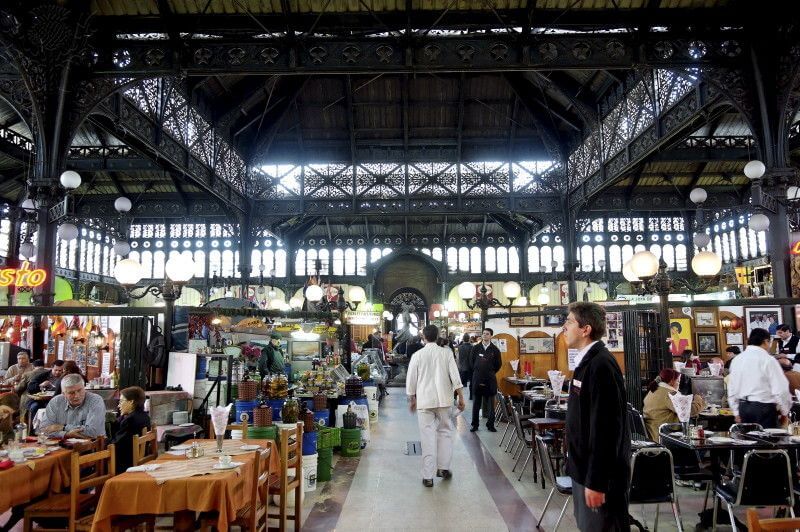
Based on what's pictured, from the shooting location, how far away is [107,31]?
10.4 meters

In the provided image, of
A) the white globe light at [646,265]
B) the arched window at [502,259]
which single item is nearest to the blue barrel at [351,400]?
the white globe light at [646,265]

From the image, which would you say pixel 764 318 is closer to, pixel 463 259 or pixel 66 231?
pixel 66 231

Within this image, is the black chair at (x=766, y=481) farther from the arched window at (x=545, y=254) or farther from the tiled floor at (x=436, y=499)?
the arched window at (x=545, y=254)

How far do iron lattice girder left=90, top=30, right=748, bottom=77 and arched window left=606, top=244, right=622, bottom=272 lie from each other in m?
18.7

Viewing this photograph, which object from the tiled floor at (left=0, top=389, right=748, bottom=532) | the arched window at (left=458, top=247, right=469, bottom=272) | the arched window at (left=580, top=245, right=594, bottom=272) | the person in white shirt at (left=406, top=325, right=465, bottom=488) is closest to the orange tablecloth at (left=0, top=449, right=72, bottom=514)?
the tiled floor at (left=0, top=389, right=748, bottom=532)

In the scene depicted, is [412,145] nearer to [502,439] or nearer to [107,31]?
[107,31]

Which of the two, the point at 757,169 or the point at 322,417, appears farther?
the point at 757,169

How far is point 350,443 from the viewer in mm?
8680

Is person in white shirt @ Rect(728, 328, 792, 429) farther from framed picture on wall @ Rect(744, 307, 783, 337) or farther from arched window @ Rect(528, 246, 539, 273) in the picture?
arched window @ Rect(528, 246, 539, 273)

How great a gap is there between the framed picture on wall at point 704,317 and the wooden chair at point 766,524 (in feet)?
43.5

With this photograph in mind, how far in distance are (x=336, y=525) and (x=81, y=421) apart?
302 cm

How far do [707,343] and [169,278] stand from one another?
520 inches

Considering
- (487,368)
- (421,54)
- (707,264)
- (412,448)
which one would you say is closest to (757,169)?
(707,264)

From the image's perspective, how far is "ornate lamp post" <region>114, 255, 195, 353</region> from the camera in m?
6.78
